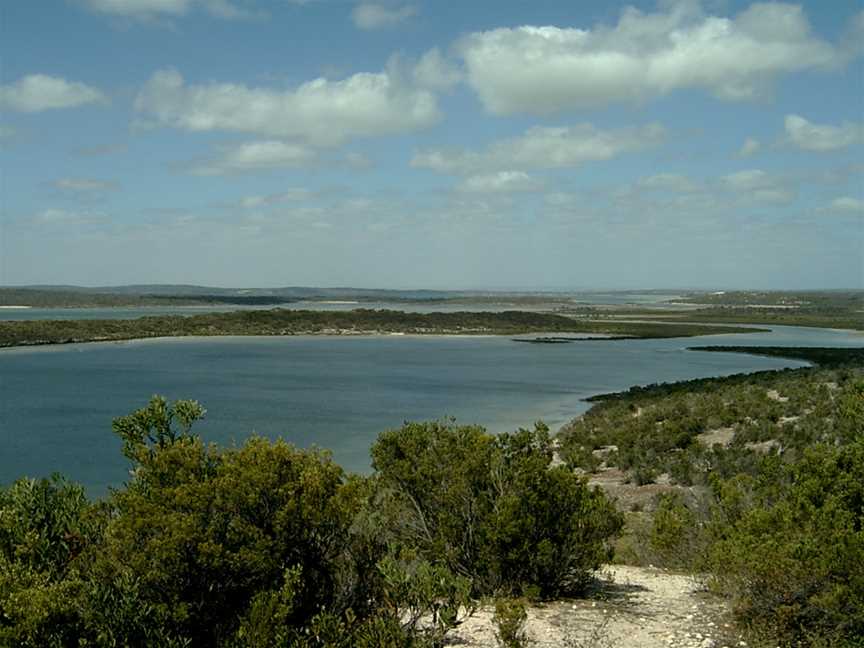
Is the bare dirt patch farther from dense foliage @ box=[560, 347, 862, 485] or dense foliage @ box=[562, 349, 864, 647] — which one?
dense foliage @ box=[562, 349, 864, 647]

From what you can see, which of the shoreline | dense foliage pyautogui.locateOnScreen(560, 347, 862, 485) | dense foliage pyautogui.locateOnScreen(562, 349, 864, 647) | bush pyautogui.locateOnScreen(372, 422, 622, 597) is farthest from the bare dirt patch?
the shoreline

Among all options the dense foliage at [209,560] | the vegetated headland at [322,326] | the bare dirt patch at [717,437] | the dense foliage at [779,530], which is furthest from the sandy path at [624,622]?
the vegetated headland at [322,326]

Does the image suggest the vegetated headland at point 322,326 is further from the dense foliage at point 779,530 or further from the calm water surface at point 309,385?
the dense foliage at point 779,530

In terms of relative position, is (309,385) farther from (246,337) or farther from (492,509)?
(246,337)

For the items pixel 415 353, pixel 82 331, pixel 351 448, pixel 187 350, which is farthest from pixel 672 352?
pixel 82 331

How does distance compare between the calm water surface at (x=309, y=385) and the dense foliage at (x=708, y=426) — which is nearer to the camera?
the dense foliage at (x=708, y=426)

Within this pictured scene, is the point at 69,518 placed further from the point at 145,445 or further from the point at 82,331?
the point at 82,331
